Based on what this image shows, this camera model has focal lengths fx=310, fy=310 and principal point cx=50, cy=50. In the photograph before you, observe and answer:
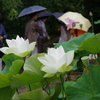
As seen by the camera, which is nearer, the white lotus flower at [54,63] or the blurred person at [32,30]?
the white lotus flower at [54,63]

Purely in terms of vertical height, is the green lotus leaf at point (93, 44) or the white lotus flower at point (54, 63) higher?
the white lotus flower at point (54, 63)

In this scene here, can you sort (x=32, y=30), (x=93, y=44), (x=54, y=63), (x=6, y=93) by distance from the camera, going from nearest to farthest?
(x=54, y=63), (x=6, y=93), (x=93, y=44), (x=32, y=30)

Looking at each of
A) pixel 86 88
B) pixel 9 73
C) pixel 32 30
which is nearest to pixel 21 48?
pixel 9 73

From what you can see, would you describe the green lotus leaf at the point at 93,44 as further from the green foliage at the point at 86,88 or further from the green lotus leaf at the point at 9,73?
the green lotus leaf at the point at 9,73

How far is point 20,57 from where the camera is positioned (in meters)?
1.07

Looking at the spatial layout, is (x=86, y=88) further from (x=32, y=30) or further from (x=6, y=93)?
(x=32, y=30)

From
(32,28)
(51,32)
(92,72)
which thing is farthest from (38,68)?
(51,32)

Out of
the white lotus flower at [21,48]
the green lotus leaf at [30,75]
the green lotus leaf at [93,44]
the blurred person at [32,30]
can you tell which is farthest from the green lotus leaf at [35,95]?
the blurred person at [32,30]

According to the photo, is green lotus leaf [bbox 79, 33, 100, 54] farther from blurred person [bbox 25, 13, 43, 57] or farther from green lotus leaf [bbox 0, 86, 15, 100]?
blurred person [bbox 25, 13, 43, 57]

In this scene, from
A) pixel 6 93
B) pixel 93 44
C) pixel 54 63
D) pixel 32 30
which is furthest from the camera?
pixel 32 30

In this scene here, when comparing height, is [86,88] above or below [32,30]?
above

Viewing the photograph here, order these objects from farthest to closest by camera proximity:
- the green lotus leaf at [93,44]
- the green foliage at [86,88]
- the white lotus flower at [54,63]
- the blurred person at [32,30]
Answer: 1. the blurred person at [32,30]
2. the green lotus leaf at [93,44]
3. the green foliage at [86,88]
4. the white lotus flower at [54,63]

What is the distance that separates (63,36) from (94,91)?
4.72 metres

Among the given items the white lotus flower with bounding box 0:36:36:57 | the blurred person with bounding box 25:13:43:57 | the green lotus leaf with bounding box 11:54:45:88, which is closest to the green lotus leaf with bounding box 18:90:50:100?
the green lotus leaf with bounding box 11:54:45:88
